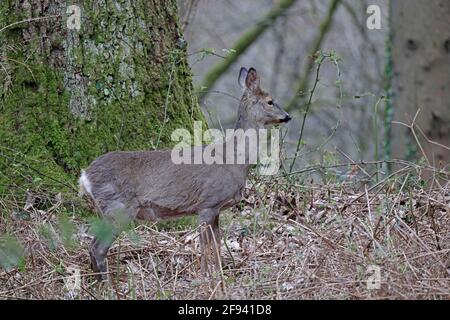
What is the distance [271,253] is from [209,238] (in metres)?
0.43

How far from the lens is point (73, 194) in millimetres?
7582

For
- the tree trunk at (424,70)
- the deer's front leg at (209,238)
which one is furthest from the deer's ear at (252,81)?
the tree trunk at (424,70)

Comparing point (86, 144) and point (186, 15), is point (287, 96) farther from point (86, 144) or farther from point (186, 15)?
point (86, 144)

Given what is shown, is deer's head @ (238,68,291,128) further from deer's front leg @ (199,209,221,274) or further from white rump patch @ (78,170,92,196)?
white rump patch @ (78,170,92,196)

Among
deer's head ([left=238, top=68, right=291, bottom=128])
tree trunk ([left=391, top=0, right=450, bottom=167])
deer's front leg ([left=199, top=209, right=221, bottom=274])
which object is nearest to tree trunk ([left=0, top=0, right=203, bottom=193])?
deer's head ([left=238, top=68, right=291, bottom=128])

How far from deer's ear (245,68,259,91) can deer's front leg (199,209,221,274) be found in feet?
3.36

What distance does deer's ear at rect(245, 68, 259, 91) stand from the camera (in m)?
7.34

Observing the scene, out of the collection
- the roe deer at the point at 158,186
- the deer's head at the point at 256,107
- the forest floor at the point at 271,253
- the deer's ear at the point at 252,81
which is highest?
the deer's ear at the point at 252,81

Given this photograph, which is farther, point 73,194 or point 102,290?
point 73,194

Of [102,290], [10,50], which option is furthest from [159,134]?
[102,290]

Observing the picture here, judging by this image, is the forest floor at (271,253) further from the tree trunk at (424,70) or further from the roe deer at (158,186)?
the tree trunk at (424,70)

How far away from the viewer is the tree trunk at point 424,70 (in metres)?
11.3

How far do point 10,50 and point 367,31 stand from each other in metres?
9.78

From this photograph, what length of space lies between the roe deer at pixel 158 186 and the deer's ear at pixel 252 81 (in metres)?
0.60
